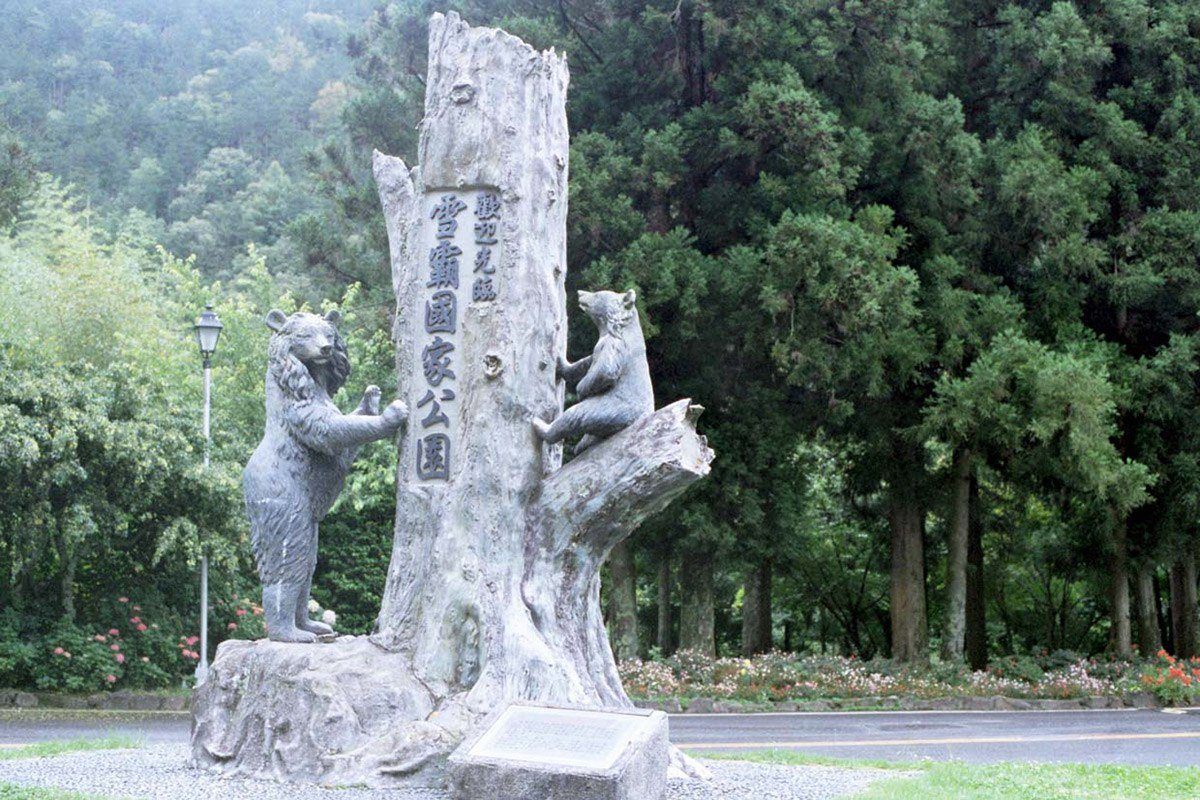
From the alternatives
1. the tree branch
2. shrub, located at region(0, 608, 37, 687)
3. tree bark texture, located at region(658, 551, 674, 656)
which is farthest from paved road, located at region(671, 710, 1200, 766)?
shrub, located at region(0, 608, 37, 687)

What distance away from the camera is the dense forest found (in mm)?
15969

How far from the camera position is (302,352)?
8320 millimetres

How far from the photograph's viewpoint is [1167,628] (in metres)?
24.3

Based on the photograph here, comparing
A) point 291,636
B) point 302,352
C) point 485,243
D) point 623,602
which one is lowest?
point 291,636

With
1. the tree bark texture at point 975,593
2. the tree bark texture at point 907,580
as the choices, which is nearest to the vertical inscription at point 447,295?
the tree bark texture at point 907,580

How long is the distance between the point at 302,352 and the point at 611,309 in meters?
1.89

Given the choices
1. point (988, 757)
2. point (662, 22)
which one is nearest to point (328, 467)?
point (988, 757)

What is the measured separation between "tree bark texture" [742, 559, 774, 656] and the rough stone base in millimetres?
13443

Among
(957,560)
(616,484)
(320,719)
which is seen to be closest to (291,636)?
(320,719)

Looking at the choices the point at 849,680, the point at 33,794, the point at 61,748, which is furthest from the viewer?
the point at 849,680

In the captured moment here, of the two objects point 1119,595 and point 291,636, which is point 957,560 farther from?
point 291,636

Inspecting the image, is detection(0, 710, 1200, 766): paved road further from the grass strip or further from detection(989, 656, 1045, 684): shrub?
detection(989, 656, 1045, 684): shrub

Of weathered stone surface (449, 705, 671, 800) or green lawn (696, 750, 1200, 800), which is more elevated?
weathered stone surface (449, 705, 671, 800)

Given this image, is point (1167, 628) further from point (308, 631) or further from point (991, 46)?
point (308, 631)
